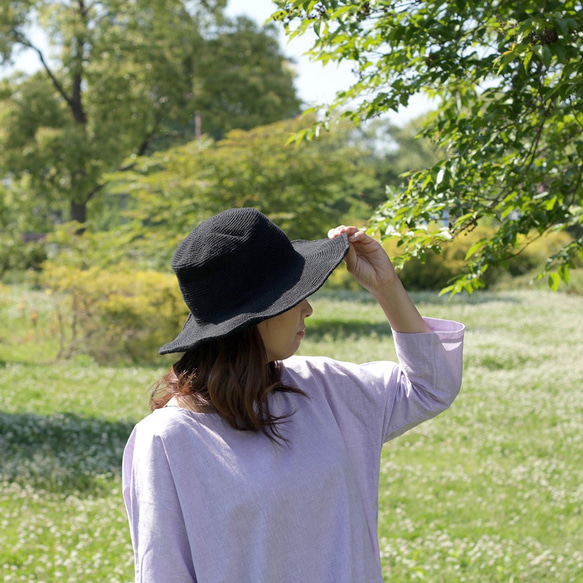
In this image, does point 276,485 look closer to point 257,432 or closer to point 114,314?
point 257,432

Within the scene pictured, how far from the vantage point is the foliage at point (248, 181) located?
1409 centimetres

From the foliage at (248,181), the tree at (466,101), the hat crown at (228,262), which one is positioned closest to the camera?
the hat crown at (228,262)

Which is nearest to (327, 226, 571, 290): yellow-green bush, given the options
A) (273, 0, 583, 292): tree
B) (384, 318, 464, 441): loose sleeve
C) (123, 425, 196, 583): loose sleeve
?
(273, 0, 583, 292): tree

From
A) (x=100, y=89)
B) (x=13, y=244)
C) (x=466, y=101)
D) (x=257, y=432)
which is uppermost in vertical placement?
(x=100, y=89)

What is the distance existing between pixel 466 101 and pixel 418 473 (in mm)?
3714

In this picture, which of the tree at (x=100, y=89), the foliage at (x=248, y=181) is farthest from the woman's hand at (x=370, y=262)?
the tree at (x=100, y=89)

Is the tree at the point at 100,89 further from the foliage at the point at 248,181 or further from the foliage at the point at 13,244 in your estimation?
the foliage at the point at 248,181

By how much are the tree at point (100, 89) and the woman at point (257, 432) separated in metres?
20.5

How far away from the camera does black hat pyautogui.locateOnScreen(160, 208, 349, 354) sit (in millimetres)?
1495

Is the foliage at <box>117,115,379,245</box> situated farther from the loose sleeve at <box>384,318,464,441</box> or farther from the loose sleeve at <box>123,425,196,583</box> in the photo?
the loose sleeve at <box>123,425,196,583</box>

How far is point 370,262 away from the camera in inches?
68.2

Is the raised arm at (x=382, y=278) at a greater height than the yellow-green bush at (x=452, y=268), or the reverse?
the raised arm at (x=382, y=278)

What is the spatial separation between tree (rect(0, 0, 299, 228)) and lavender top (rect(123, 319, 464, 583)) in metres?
20.5

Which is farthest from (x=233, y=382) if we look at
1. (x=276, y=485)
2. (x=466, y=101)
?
(x=466, y=101)
